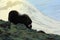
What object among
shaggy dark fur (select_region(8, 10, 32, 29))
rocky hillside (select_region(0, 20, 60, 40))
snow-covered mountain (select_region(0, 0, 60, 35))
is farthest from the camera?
snow-covered mountain (select_region(0, 0, 60, 35))

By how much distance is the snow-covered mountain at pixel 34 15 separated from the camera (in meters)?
2.44

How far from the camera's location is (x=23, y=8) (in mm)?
3002

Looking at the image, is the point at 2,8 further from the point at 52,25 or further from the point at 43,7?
the point at 52,25

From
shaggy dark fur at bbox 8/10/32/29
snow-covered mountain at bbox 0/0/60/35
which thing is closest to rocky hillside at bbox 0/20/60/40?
shaggy dark fur at bbox 8/10/32/29

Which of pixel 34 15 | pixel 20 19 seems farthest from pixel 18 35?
pixel 34 15

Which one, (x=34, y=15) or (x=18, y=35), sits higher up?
(x=34, y=15)

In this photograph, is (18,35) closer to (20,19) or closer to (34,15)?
(20,19)

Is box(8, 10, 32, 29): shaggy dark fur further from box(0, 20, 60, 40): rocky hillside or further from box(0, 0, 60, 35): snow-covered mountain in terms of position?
box(0, 0, 60, 35): snow-covered mountain

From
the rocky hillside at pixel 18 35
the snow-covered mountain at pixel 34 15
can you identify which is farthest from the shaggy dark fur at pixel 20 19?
the snow-covered mountain at pixel 34 15

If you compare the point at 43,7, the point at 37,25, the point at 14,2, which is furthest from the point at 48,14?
the point at 14,2

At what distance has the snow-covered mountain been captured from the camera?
2.44m

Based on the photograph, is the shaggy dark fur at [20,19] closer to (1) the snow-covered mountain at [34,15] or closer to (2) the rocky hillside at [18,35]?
(2) the rocky hillside at [18,35]

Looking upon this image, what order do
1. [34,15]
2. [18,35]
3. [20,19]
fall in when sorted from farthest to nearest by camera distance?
[34,15] → [20,19] → [18,35]

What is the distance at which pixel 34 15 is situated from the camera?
281 centimetres
